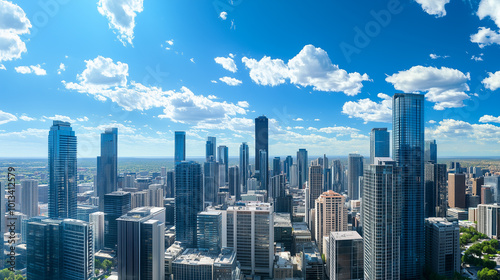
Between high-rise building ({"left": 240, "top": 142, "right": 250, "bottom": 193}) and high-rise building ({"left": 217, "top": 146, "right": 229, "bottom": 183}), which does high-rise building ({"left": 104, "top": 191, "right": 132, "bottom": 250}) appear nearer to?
high-rise building ({"left": 217, "top": 146, "right": 229, "bottom": 183})

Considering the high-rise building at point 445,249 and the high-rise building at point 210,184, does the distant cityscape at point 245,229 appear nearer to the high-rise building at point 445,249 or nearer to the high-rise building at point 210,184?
the high-rise building at point 445,249

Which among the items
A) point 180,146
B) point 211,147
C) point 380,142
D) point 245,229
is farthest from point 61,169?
point 380,142

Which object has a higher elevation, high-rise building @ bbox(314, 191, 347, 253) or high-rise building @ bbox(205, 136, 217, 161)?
high-rise building @ bbox(205, 136, 217, 161)

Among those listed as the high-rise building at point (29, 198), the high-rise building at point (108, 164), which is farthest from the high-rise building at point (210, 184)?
the high-rise building at point (29, 198)

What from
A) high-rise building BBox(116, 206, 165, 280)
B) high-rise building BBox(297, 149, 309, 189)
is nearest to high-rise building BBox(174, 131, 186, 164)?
high-rise building BBox(116, 206, 165, 280)

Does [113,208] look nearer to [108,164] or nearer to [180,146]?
[108,164]

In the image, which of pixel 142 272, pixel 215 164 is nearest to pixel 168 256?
pixel 142 272

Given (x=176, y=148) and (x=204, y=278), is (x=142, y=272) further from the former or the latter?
(x=176, y=148)
